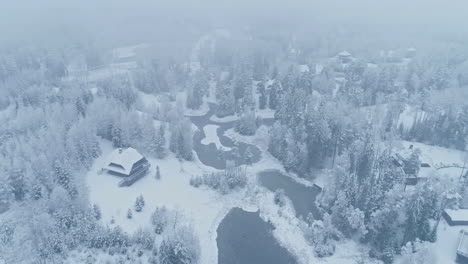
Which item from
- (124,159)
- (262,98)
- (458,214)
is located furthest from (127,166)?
(458,214)

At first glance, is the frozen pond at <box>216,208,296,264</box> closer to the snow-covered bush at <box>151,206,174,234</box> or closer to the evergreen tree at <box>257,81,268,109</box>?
the snow-covered bush at <box>151,206,174,234</box>

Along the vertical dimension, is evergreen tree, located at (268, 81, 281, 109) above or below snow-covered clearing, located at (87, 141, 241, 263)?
above

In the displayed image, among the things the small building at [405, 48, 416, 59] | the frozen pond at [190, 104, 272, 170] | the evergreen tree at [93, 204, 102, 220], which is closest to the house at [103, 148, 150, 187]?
the evergreen tree at [93, 204, 102, 220]

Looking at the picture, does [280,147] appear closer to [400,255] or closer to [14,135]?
[400,255]

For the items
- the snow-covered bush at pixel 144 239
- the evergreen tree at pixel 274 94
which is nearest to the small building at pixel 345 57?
the evergreen tree at pixel 274 94

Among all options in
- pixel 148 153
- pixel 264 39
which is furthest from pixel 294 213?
pixel 264 39

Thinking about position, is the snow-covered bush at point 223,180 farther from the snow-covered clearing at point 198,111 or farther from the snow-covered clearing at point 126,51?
the snow-covered clearing at point 126,51
